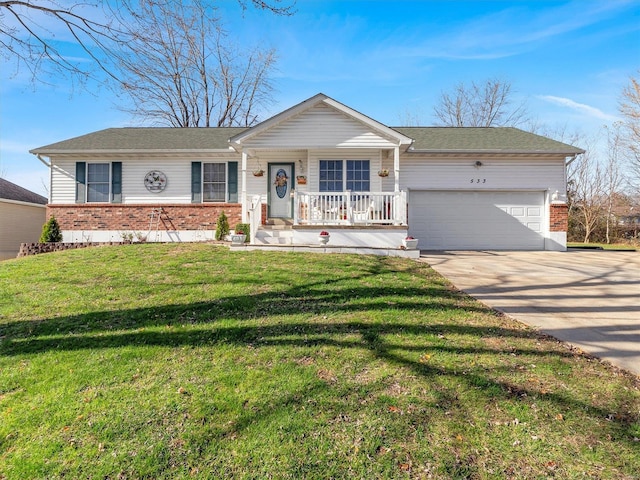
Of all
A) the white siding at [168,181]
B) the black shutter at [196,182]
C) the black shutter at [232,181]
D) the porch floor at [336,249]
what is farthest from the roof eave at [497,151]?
the white siding at [168,181]

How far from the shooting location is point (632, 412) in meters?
2.44

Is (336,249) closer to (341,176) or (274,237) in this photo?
(274,237)

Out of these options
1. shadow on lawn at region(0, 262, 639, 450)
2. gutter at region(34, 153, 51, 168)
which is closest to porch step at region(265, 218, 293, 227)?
shadow on lawn at region(0, 262, 639, 450)

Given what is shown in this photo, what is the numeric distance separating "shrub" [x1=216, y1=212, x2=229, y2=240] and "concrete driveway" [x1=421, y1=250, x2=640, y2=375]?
6610mm

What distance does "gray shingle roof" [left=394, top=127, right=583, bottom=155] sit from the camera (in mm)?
11664

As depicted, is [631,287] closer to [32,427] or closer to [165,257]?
[32,427]

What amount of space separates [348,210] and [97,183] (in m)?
9.38

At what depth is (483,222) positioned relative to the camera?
12.0 m

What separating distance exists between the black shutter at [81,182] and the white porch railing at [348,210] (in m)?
8.18

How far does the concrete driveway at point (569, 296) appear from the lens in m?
3.66

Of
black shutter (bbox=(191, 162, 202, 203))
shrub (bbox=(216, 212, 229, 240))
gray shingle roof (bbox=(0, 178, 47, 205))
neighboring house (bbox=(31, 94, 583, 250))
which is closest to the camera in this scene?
shrub (bbox=(216, 212, 229, 240))

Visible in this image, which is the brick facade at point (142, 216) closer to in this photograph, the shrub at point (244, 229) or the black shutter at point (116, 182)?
the black shutter at point (116, 182)

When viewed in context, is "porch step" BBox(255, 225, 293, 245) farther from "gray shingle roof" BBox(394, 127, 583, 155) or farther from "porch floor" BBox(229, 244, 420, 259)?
"gray shingle roof" BBox(394, 127, 583, 155)

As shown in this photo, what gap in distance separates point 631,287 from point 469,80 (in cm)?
2593
